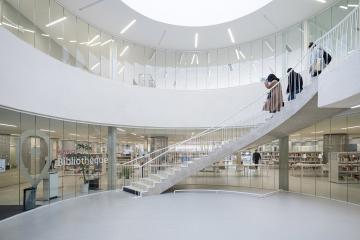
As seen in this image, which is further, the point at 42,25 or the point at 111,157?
the point at 111,157

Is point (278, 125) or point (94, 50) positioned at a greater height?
point (94, 50)

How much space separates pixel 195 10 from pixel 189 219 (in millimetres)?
10141

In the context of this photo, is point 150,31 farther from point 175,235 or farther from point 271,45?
point 175,235

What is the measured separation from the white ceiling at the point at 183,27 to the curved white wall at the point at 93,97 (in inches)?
102

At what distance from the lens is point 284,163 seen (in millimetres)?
13328

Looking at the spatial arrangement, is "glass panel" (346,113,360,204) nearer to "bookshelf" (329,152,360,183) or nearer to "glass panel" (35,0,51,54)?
"bookshelf" (329,152,360,183)

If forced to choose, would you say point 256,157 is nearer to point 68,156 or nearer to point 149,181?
point 149,181

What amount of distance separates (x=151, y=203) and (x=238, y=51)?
970cm

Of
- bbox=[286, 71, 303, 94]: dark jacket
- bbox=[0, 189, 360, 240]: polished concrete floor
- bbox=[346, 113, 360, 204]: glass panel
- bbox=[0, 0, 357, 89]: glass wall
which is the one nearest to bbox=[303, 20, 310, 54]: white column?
bbox=[0, 0, 357, 89]: glass wall

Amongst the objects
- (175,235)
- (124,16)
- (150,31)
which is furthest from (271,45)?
(175,235)

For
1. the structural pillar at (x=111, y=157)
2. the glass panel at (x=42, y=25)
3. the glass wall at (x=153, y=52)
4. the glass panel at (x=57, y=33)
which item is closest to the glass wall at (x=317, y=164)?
the glass wall at (x=153, y=52)

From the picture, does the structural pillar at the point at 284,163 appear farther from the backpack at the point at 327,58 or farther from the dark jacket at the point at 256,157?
the backpack at the point at 327,58

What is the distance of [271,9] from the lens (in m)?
12.0

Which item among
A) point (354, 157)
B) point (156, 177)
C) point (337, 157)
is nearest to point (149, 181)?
point (156, 177)
